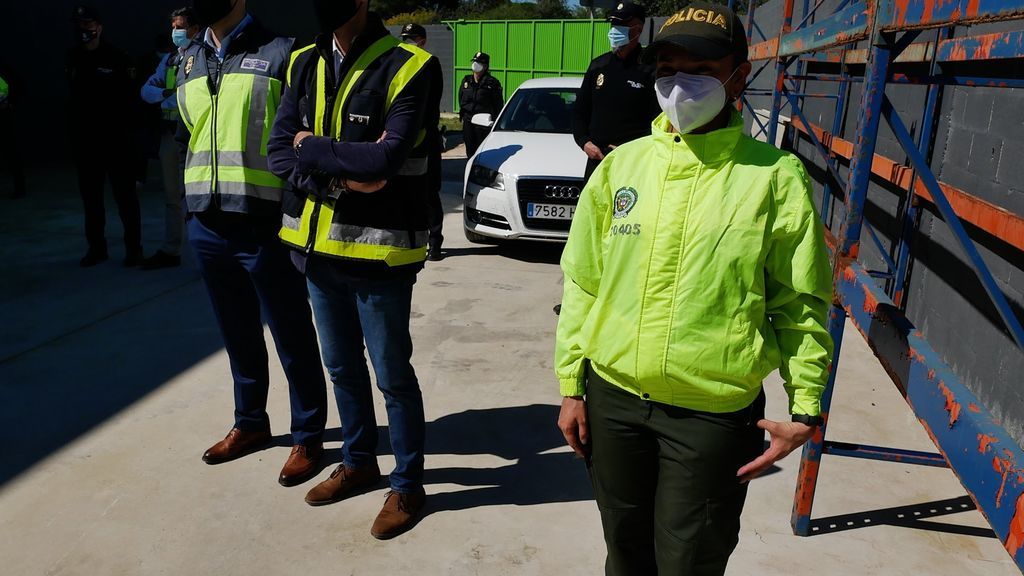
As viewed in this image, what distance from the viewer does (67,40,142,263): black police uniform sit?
567 centimetres

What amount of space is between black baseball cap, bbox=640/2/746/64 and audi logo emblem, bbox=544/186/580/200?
453cm

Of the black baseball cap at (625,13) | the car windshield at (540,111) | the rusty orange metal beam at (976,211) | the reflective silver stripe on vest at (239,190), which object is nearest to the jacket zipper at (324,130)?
the reflective silver stripe on vest at (239,190)

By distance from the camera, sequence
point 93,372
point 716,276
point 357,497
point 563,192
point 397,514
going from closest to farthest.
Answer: point 716,276 → point 397,514 → point 357,497 → point 93,372 → point 563,192

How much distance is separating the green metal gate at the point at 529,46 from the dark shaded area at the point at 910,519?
18716 millimetres

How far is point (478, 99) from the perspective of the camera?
10195mm

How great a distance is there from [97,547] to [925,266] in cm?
451

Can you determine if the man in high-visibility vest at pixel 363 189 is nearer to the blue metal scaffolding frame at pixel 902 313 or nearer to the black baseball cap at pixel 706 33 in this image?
the black baseball cap at pixel 706 33

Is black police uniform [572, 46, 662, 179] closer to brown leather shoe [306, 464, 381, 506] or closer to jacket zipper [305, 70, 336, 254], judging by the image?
jacket zipper [305, 70, 336, 254]

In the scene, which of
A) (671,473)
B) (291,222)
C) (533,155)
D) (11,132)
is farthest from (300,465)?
(11,132)

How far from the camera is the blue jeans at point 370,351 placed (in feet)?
8.97

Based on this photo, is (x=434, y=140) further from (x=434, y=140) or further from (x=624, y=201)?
(x=624, y=201)

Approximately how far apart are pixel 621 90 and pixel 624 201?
10.3 feet

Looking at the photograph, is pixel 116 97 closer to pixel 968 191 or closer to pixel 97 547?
pixel 97 547

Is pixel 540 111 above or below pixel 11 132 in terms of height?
above
